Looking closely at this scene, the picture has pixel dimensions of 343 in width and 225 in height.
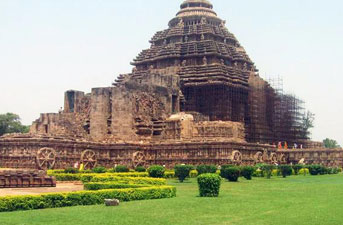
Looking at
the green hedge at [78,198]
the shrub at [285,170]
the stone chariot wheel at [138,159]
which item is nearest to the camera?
the green hedge at [78,198]

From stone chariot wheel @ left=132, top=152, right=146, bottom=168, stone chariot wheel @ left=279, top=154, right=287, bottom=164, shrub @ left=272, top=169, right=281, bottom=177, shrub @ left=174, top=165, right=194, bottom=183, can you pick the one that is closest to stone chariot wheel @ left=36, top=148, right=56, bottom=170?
stone chariot wheel @ left=132, top=152, right=146, bottom=168

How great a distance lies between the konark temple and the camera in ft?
167

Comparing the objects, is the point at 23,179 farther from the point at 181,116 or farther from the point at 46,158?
the point at 181,116

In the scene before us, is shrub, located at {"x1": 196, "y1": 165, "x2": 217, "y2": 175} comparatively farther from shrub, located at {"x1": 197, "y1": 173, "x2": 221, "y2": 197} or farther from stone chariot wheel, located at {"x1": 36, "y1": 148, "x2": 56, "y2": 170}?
shrub, located at {"x1": 197, "y1": 173, "x2": 221, "y2": 197}

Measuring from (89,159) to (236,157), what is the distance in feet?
46.2

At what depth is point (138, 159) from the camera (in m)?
54.2

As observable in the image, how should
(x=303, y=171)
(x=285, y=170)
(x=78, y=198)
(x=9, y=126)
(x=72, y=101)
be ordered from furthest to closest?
(x=9, y=126)
(x=72, y=101)
(x=303, y=171)
(x=285, y=170)
(x=78, y=198)

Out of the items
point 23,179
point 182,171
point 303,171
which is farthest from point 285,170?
point 23,179

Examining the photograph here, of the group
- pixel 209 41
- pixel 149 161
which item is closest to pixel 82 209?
pixel 149 161

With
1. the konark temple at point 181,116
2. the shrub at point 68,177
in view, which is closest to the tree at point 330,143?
the konark temple at point 181,116

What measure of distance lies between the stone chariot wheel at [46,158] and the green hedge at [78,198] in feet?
76.7

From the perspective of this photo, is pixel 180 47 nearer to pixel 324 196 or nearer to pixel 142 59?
pixel 142 59

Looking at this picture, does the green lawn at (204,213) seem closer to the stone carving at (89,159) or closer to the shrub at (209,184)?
the shrub at (209,184)

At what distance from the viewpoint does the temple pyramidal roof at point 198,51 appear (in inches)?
2613
